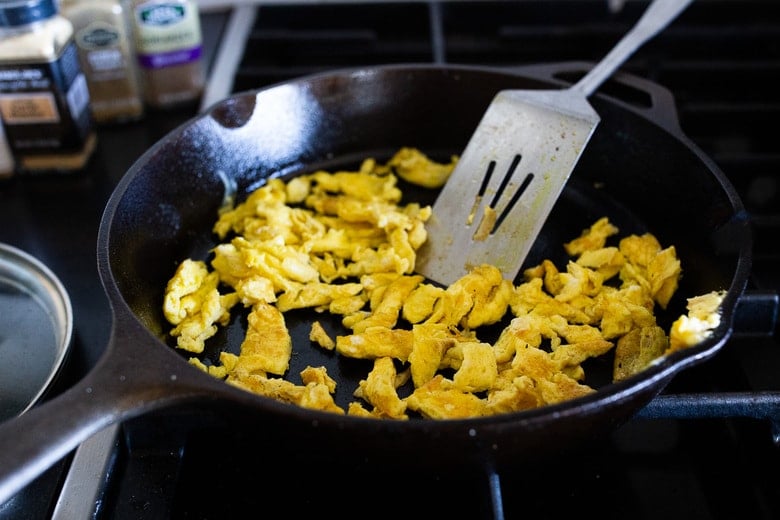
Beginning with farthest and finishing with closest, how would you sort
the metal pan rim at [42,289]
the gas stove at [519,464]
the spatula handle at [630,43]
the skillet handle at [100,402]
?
the spatula handle at [630,43] → the metal pan rim at [42,289] → the gas stove at [519,464] → the skillet handle at [100,402]

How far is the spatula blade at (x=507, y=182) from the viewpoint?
1125 mm

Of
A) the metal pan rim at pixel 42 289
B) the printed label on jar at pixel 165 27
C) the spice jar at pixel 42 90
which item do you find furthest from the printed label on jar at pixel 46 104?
the metal pan rim at pixel 42 289

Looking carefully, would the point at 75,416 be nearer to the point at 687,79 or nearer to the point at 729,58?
the point at 687,79

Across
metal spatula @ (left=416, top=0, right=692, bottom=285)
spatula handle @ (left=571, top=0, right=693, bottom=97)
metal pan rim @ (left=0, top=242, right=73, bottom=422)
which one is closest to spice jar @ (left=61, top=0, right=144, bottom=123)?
metal pan rim @ (left=0, top=242, right=73, bottom=422)

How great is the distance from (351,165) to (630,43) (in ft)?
1.72

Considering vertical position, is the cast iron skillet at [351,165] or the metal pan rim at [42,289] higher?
the cast iron skillet at [351,165]

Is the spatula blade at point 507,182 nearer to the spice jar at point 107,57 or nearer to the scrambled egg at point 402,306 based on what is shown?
the scrambled egg at point 402,306

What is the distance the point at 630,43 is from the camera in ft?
4.15

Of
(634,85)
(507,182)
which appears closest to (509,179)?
(507,182)

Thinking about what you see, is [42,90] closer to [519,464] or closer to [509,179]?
[509,179]

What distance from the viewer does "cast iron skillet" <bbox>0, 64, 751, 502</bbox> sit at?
672 mm

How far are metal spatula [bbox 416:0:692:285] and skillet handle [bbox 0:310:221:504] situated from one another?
51cm

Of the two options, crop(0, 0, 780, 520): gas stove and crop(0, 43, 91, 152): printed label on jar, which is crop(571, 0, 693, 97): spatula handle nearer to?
crop(0, 0, 780, 520): gas stove

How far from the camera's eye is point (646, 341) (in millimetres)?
970
